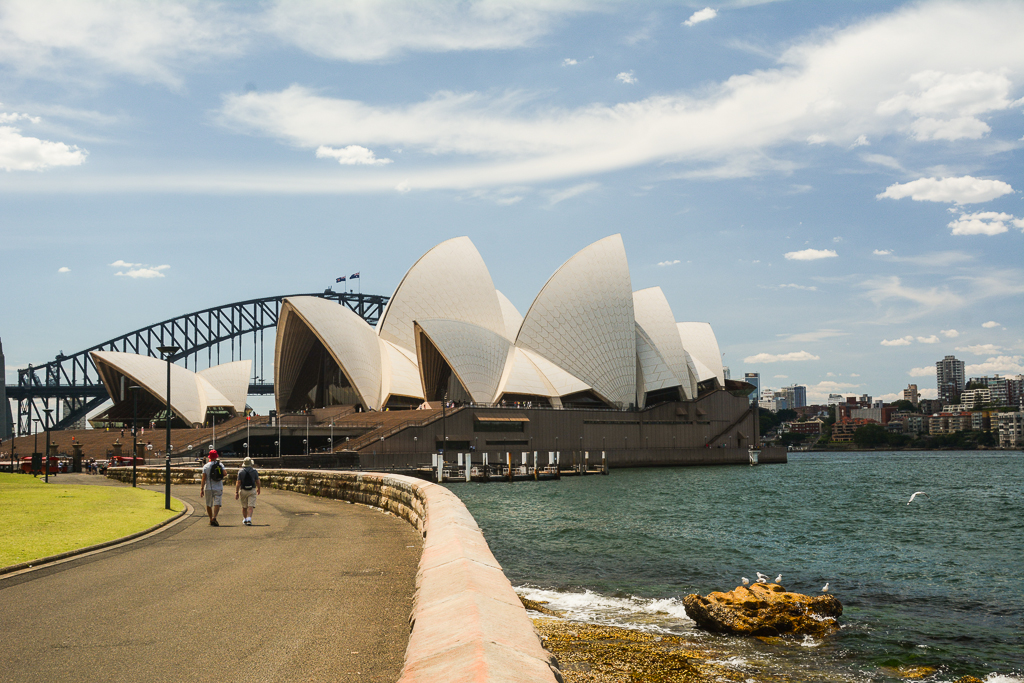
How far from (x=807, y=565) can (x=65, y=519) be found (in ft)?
52.2

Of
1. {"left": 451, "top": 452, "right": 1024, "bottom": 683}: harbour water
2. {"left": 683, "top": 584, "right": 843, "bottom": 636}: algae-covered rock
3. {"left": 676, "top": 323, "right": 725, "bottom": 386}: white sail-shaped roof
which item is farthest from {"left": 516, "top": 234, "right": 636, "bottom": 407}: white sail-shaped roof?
{"left": 683, "top": 584, "right": 843, "bottom": 636}: algae-covered rock

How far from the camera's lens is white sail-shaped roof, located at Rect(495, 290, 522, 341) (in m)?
82.0

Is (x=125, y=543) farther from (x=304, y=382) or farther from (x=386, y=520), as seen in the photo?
(x=304, y=382)

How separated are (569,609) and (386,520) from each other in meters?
3.83

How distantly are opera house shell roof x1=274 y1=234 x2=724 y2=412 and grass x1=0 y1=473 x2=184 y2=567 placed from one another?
162ft

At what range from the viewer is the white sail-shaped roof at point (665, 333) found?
271 feet

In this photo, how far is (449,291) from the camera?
7262 centimetres

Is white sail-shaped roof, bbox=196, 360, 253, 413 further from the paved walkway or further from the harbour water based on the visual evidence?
the paved walkway

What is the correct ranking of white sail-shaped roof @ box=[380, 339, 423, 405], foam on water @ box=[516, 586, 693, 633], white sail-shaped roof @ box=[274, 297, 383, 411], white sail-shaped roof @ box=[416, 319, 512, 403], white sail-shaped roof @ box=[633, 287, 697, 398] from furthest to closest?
white sail-shaped roof @ box=[633, 287, 697, 398] → white sail-shaped roof @ box=[380, 339, 423, 405] → white sail-shaped roof @ box=[274, 297, 383, 411] → white sail-shaped roof @ box=[416, 319, 512, 403] → foam on water @ box=[516, 586, 693, 633]

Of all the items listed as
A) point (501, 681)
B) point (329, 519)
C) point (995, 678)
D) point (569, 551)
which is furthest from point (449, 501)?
point (569, 551)

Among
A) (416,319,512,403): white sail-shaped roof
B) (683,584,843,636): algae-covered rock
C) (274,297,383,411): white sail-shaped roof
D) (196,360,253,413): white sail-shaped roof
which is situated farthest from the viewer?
(196,360,253,413): white sail-shaped roof

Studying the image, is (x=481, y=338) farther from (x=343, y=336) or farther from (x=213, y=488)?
(x=213, y=488)

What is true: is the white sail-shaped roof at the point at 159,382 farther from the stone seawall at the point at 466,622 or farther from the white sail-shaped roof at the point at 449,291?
the stone seawall at the point at 466,622

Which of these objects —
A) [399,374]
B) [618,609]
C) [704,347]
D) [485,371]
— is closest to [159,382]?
[399,374]
